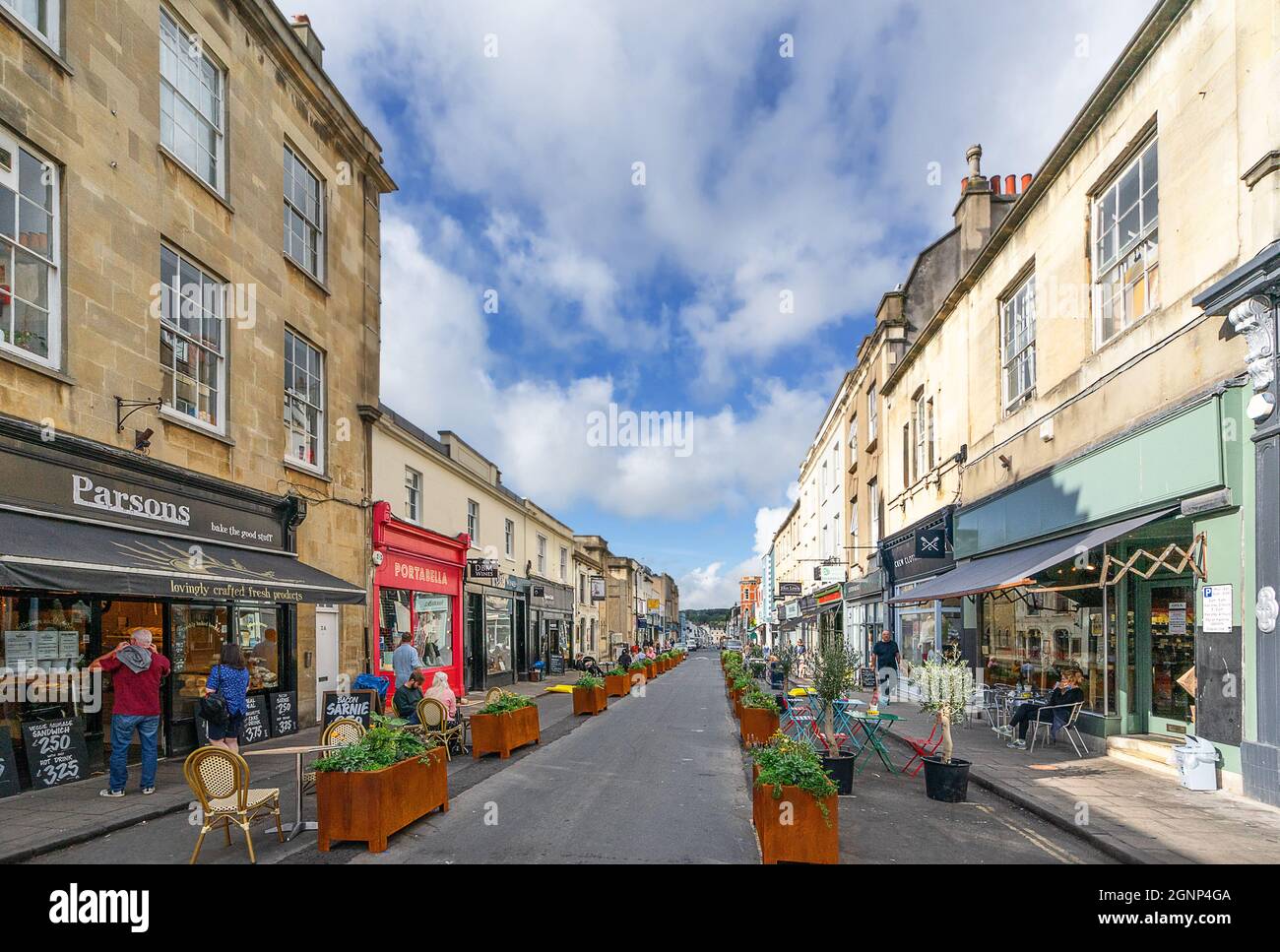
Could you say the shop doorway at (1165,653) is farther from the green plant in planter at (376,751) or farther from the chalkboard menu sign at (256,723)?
the chalkboard menu sign at (256,723)

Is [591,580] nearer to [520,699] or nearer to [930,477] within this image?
[930,477]

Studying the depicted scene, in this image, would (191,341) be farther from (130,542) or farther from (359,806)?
(359,806)

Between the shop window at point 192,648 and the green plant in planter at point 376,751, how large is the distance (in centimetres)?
565

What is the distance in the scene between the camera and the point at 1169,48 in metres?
11.1

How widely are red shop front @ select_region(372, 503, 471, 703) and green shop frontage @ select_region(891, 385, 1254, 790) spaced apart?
11.4 meters

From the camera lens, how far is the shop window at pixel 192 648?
12.4 m

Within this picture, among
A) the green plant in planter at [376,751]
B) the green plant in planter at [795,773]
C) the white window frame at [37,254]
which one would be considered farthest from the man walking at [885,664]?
the white window frame at [37,254]

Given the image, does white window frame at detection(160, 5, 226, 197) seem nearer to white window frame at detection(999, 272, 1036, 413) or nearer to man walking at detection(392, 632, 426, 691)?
man walking at detection(392, 632, 426, 691)

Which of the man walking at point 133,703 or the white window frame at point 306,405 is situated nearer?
the man walking at point 133,703

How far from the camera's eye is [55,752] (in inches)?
382

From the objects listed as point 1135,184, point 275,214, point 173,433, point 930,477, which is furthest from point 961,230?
point 173,433

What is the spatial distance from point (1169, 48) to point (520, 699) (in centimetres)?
1275

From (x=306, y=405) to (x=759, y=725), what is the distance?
34.3 feet

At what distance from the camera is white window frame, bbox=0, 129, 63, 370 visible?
9.49 metres
